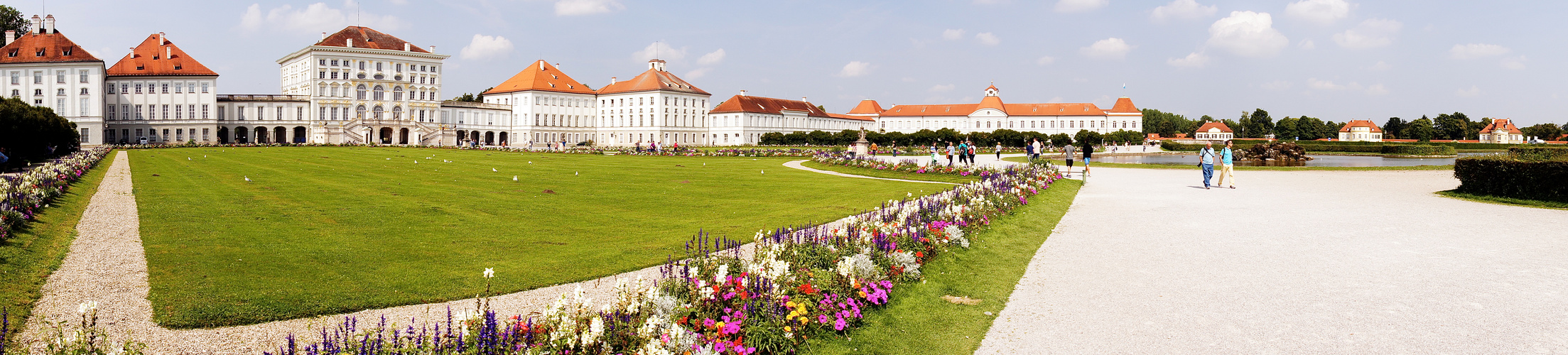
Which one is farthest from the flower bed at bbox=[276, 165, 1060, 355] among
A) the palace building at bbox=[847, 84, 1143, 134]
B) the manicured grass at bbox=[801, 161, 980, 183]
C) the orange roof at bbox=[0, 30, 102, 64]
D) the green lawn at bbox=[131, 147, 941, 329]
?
the palace building at bbox=[847, 84, 1143, 134]

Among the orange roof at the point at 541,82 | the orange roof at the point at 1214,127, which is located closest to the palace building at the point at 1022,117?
the orange roof at the point at 1214,127

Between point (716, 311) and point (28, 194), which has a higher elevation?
point (28, 194)

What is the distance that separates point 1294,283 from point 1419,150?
6229 cm

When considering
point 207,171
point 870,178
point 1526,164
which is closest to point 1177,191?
point 1526,164

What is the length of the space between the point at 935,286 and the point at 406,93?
87.5m

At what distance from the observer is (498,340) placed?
4.42 m

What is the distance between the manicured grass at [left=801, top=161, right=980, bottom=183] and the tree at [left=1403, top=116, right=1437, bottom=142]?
12582cm

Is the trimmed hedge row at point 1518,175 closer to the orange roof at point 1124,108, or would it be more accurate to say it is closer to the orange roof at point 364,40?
the orange roof at point 364,40

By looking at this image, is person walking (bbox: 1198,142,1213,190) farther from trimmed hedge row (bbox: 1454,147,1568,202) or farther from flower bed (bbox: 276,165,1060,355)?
flower bed (bbox: 276,165,1060,355)

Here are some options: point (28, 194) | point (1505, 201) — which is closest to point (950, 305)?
point (28, 194)

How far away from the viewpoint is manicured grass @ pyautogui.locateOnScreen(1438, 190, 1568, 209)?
49.3ft

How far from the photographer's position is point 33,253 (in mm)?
8422

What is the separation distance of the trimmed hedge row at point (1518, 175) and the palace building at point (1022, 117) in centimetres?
9974

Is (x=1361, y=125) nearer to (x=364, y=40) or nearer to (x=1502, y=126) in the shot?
(x=1502, y=126)
